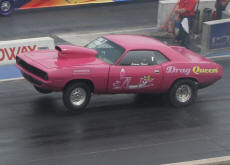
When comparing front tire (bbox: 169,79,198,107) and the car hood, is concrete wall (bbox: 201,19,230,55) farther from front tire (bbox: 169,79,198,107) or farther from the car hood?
the car hood

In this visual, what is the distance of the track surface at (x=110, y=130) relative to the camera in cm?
1016

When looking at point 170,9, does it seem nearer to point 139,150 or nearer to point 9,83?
point 9,83

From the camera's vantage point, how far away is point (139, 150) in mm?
10539

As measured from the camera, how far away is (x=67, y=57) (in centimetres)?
1209

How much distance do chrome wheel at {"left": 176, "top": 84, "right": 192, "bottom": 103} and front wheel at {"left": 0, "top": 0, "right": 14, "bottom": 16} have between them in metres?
10.6

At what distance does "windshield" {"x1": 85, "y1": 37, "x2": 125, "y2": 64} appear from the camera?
12.3m

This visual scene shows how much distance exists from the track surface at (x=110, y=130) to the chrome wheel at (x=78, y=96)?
0.99 feet

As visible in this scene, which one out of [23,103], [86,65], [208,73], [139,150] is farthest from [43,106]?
[208,73]

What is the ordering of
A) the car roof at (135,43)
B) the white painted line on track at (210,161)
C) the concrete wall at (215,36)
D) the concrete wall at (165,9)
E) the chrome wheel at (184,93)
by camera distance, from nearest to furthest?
the white painted line on track at (210,161), the car roof at (135,43), the chrome wheel at (184,93), the concrete wall at (215,36), the concrete wall at (165,9)

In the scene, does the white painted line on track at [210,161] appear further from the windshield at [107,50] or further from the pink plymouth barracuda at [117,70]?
the windshield at [107,50]

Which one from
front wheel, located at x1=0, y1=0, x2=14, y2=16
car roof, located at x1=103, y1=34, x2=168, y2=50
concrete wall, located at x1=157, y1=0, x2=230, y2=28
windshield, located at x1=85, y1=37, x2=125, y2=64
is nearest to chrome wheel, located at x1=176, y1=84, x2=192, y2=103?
car roof, located at x1=103, y1=34, x2=168, y2=50

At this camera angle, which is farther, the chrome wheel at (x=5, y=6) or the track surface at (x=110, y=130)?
the chrome wheel at (x=5, y=6)

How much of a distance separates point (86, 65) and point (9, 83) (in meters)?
3.39

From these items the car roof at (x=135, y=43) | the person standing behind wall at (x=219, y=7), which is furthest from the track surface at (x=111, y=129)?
the person standing behind wall at (x=219, y=7)
